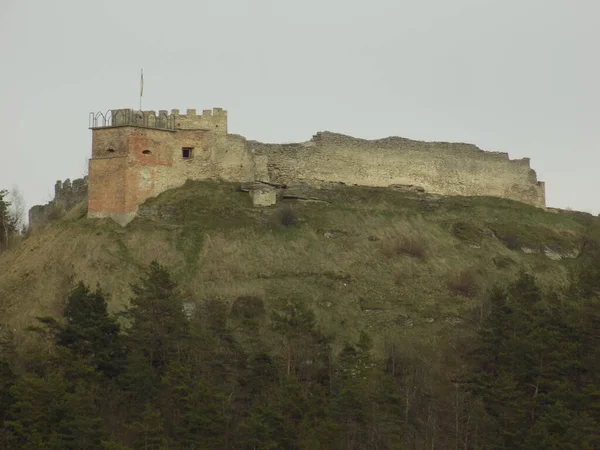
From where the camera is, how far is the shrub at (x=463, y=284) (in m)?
55.6

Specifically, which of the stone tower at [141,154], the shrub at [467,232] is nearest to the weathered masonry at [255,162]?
the stone tower at [141,154]

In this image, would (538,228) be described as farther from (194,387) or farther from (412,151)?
A: (194,387)

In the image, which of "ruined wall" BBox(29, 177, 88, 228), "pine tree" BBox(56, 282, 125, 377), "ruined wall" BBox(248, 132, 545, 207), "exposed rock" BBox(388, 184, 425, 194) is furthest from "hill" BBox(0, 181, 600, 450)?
"ruined wall" BBox(29, 177, 88, 228)

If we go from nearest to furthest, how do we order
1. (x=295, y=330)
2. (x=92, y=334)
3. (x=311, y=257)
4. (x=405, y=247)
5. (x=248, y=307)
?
1. (x=92, y=334)
2. (x=295, y=330)
3. (x=248, y=307)
4. (x=311, y=257)
5. (x=405, y=247)

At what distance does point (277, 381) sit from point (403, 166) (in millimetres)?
19811

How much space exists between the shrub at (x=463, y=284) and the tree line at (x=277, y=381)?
15.1 feet

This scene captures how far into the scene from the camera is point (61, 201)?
6266 centimetres

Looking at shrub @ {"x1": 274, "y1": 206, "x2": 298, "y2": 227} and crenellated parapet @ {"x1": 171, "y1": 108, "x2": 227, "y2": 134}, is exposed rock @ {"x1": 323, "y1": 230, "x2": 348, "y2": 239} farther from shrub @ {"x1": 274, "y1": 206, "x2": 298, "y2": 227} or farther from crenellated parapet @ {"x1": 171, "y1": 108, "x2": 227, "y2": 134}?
crenellated parapet @ {"x1": 171, "y1": 108, "x2": 227, "y2": 134}

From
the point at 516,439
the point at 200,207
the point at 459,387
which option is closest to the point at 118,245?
the point at 200,207

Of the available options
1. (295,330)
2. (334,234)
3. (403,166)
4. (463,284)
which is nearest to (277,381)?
(295,330)

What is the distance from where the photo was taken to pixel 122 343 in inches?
1842

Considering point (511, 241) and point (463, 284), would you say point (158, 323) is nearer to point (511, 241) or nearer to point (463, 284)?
point (463, 284)

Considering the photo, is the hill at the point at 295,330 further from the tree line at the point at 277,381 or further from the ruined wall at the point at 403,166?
the ruined wall at the point at 403,166

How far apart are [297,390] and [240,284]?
872 cm
